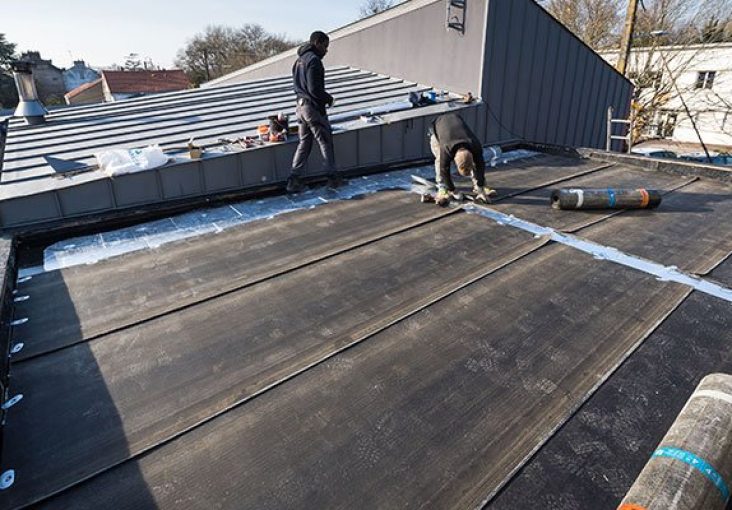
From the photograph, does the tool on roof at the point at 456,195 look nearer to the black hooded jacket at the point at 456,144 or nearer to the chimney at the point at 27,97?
the black hooded jacket at the point at 456,144

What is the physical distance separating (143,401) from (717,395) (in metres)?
2.53

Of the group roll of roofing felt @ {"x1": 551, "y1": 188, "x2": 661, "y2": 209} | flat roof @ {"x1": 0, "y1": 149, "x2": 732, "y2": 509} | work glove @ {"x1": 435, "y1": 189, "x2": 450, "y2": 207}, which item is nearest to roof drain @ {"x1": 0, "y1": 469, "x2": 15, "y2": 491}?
flat roof @ {"x1": 0, "y1": 149, "x2": 732, "y2": 509}

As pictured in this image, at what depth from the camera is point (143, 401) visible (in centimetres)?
204

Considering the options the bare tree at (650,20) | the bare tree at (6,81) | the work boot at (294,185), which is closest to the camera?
the work boot at (294,185)

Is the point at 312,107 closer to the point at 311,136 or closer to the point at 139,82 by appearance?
the point at 311,136

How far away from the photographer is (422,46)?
7.84 metres

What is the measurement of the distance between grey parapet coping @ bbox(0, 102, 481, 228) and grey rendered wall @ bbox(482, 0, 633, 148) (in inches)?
39.5

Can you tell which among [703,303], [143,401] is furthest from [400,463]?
[703,303]

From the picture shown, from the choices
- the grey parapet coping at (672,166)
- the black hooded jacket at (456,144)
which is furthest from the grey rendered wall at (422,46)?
the black hooded jacket at (456,144)

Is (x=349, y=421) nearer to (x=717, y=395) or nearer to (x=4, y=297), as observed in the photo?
(x=717, y=395)

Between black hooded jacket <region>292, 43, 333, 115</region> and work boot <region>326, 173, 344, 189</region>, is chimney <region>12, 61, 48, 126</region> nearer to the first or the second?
black hooded jacket <region>292, 43, 333, 115</region>

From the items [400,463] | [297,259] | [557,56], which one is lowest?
[400,463]

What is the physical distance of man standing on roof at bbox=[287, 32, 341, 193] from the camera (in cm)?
469

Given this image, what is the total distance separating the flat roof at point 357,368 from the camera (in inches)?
64.6
